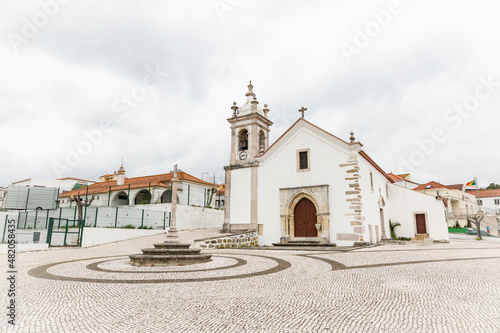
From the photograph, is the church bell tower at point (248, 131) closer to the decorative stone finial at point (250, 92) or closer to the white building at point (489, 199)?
the decorative stone finial at point (250, 92)

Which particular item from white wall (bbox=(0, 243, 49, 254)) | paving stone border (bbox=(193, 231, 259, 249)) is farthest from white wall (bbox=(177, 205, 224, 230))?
white wall (bbox=(0, 243, 49, 254))

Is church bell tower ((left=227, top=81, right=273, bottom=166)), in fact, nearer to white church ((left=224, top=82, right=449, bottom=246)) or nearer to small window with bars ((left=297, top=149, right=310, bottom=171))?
white church ((left=224, top=82, right=449, bottom=246))

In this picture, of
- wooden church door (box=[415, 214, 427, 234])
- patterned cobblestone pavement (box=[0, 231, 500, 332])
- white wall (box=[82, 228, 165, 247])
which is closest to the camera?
patterned cobblestone pavement (box=[0, 231, 500, 332])

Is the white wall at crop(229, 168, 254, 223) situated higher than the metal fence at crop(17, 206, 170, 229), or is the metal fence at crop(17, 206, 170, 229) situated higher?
the white wall at crop(229, 168, 254, 223)

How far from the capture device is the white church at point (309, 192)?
1581 centimetres

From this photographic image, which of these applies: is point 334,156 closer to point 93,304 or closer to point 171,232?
point 171,232

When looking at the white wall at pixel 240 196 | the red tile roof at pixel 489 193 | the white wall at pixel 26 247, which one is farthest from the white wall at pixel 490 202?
the white wall at pixel 26 247

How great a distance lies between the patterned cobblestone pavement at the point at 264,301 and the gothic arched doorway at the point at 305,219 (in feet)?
30.8

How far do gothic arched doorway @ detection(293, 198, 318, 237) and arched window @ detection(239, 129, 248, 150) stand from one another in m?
5.34

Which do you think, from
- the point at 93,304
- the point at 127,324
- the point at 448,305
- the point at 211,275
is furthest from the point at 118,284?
the point at 448,305

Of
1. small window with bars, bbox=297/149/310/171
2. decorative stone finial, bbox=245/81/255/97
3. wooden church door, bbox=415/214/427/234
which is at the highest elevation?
decorative stone finial, bbox=245/81/255/97

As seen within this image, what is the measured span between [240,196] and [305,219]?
4.32 m

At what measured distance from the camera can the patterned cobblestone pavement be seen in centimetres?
339

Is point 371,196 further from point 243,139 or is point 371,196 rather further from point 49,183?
point 49,183
